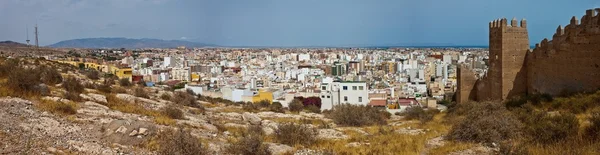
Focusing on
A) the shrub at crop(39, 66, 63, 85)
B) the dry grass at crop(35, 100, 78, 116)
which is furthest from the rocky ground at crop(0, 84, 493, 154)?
the shrub at crop(39, 66, 63, 85)

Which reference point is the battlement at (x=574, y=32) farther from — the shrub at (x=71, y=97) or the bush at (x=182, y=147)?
the shrub at (x=71, y=97)

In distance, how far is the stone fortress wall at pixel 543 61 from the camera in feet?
46.6

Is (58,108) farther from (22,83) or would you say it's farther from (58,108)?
(22,83)

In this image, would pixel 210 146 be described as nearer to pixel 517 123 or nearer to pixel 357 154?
pixel 357 154

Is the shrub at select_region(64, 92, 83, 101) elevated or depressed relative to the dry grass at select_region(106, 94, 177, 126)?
elevated

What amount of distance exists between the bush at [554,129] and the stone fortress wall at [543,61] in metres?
6.96

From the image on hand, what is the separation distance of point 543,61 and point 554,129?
10.4 meters

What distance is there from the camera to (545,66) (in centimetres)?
1678

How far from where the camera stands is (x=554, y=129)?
783 centimetres

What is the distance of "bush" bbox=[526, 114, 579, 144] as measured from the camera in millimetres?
7801

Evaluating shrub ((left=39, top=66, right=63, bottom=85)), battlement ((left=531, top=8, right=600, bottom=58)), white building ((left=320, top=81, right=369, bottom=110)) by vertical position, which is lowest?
white building ((left=320, top=81, right=369, bottom=110))

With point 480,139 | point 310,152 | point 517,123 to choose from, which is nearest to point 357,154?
point 310,152

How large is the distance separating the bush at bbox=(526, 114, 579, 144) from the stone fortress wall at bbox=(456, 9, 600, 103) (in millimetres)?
6957

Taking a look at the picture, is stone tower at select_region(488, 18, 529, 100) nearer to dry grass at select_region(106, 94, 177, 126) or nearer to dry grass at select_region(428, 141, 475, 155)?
dry grass at select_region(428, 141, 475, 155)
